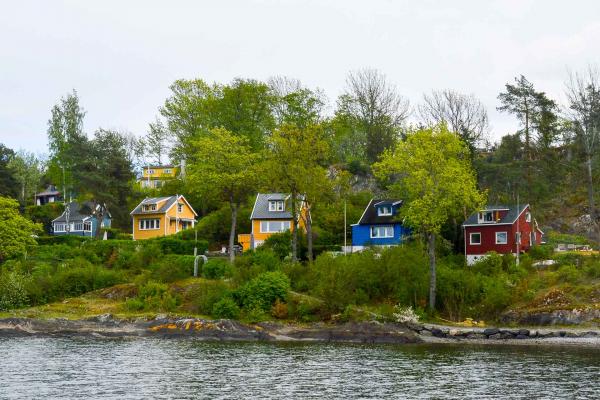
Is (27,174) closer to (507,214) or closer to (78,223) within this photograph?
(78,223)

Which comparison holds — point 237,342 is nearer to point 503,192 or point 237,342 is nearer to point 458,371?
point 458,371

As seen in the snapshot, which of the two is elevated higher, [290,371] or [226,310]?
[226,310]

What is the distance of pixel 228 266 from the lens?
7269 cm

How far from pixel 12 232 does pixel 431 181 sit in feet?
153

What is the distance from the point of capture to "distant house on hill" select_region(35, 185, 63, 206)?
136625 mm

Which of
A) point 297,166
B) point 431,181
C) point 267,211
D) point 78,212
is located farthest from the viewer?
point 78,212

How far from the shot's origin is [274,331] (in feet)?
202

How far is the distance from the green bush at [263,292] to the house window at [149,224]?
34.6 metres

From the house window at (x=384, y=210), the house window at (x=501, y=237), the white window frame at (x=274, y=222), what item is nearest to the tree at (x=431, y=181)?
the house window at (x=501, y=237)

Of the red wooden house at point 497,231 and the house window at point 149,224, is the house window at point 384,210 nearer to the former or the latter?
the red wooden house at point 497,231

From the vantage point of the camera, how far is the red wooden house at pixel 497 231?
75.7 m

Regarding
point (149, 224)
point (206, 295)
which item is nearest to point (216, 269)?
point (206, 295)

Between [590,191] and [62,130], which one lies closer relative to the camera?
[590,191]

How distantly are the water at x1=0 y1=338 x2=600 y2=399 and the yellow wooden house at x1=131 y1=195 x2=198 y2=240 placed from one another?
1691 inches
